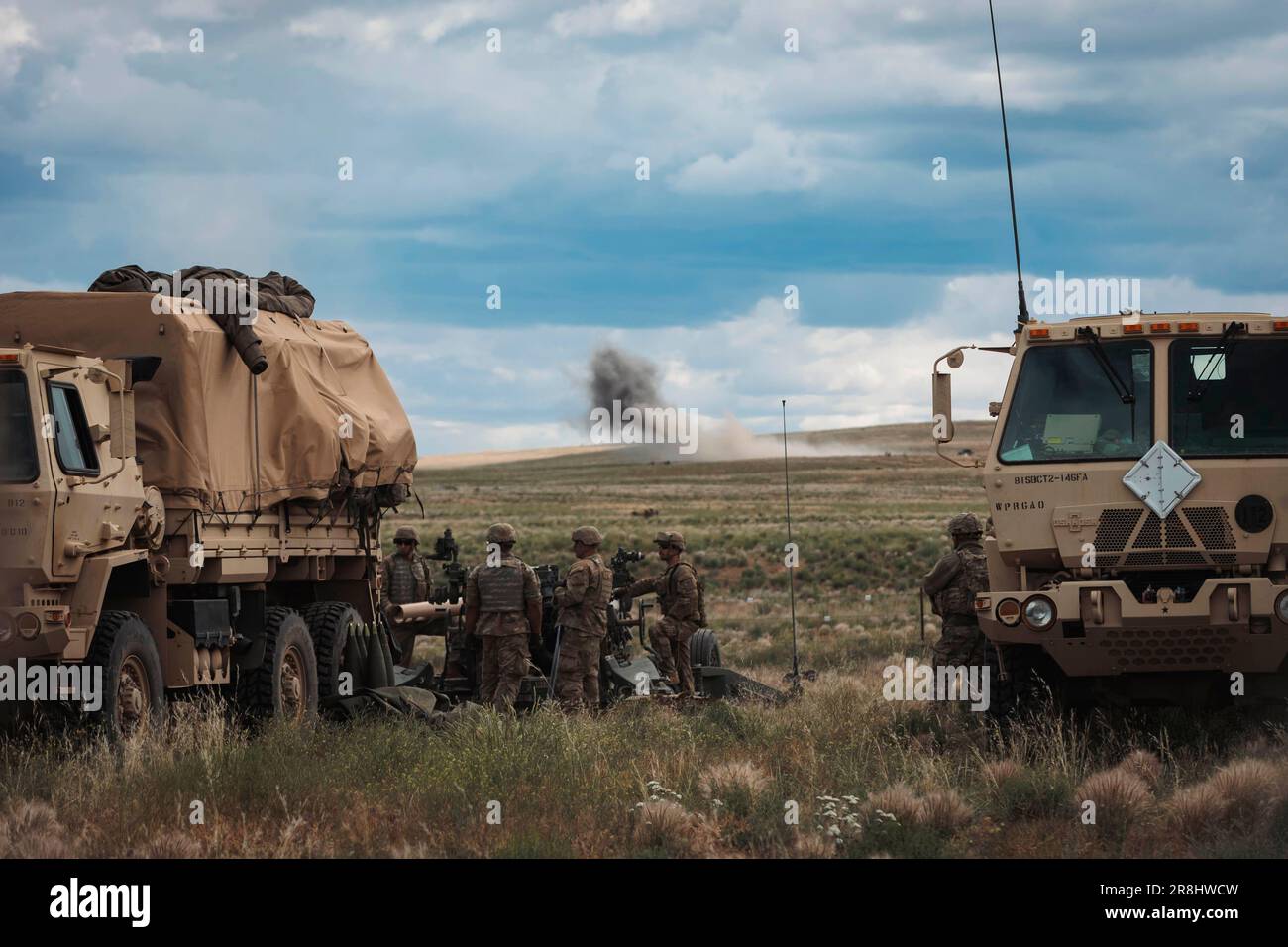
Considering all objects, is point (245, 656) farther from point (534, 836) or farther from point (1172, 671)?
point (1172, 671)

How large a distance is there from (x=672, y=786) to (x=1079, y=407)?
377 cm

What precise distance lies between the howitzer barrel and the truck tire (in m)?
2.65

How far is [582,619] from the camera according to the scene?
1527cm

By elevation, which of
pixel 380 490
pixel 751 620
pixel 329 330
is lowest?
pixel 751 620

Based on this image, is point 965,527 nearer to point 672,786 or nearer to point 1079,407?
point 1079,407

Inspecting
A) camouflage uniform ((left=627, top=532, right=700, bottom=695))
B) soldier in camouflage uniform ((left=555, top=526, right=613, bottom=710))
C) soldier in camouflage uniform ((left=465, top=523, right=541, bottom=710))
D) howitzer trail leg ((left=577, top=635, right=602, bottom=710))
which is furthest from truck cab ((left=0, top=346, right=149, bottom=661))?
camouflage uniform ((left=627, top=532, right=700, bottom=695))

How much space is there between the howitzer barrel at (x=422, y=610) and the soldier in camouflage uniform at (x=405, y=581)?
10.6 inches

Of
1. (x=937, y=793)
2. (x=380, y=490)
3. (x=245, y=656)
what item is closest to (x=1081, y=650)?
(x=937, y=793)

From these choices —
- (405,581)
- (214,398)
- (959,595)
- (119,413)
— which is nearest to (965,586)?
(959,595)

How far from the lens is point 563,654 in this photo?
15266 mm

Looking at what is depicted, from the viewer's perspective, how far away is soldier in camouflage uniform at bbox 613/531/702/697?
16.8m

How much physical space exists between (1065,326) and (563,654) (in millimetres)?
5694

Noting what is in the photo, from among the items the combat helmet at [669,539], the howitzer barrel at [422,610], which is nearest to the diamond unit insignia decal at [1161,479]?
the combat helmet at [669,539]

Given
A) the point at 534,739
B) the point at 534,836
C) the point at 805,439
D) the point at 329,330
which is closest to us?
the point at 534,836
